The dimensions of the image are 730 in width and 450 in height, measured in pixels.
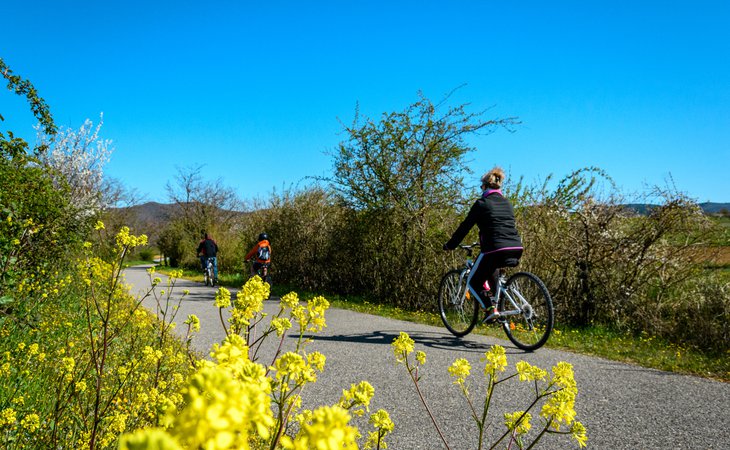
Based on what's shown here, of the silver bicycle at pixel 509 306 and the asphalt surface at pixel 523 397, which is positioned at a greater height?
the silver bicycle at pixel 509 306

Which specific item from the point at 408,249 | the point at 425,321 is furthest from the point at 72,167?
the point at 425,321

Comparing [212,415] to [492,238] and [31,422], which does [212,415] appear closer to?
[31,422]

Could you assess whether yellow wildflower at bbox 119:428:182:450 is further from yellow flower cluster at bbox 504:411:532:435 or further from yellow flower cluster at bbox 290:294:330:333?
yellow flower cluster at bbox 504:411:532:435

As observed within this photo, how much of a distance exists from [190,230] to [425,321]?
25.1 m

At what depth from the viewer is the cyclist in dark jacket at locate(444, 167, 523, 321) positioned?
540cm

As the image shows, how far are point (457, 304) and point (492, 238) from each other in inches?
65.3

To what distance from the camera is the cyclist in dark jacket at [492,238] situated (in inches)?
213

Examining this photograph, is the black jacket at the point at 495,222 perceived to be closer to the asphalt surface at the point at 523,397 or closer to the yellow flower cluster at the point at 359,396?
the asphalt surface at the point at 523,397

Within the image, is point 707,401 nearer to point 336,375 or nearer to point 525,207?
point 336,375

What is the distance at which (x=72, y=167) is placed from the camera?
1499 centimetres

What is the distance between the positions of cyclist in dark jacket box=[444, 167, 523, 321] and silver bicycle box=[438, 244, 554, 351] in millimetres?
121

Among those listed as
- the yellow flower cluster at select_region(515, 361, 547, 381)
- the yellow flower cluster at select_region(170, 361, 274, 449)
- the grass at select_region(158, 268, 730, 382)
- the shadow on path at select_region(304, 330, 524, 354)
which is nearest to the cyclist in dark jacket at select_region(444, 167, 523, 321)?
the shadow on path at select_region(304, 330, 524, 354)

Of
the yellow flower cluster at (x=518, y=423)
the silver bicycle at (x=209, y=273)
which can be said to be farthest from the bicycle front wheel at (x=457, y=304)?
the silver bicycle at (x=209, y=273)

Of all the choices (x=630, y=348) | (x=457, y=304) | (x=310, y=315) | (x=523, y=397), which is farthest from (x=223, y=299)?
(x=630, y=348)
